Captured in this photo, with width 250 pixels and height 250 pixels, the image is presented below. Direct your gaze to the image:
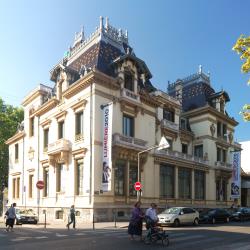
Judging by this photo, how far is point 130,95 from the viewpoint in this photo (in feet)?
119

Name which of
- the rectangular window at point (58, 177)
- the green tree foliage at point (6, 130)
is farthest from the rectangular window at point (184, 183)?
the green tree foliage at point (6, 130)

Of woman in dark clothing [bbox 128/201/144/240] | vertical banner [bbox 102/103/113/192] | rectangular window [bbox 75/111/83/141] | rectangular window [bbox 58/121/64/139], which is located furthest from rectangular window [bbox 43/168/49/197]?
woman in dark clothing [bbox 128/201/144/240]

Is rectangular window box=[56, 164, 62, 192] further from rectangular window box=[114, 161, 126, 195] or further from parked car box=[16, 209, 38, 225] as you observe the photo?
rectangular window box=[114, 161, 126, 195]

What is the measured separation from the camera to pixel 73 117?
35.7m

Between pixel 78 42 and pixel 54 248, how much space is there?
3259cm

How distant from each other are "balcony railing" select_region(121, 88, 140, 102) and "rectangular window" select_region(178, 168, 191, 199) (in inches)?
446

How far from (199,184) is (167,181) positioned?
7260 millimetres

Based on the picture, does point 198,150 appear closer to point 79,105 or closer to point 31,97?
point 79,105

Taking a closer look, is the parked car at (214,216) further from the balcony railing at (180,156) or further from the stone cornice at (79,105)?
the stone cornice at (79,105)

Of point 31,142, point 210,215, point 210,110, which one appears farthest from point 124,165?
point 210,110

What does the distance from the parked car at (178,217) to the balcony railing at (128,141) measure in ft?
23.7

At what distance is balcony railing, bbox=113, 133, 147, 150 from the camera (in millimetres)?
33156

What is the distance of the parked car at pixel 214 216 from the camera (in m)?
33.6

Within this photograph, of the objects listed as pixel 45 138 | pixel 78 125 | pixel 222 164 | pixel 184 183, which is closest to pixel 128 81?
pixel 78 125
